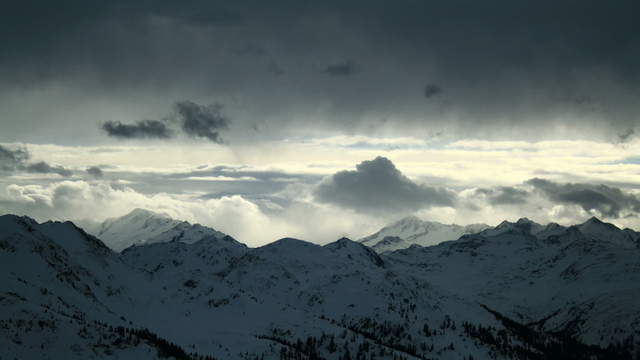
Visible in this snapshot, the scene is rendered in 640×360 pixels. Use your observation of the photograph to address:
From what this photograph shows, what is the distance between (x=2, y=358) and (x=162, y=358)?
167 ft

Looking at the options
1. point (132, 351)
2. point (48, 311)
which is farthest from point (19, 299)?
point (132, 351)

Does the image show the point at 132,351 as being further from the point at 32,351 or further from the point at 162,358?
the point at 32,351

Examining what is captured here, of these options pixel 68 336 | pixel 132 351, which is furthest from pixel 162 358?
pixel 68 336

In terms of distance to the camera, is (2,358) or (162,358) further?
(162,358)

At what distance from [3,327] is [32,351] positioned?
12.3 metres

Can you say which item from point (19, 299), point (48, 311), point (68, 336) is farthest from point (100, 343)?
point (19, 299)

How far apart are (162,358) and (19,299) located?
56.2 meters

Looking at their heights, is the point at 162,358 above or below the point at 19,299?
below

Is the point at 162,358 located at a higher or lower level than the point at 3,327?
lower

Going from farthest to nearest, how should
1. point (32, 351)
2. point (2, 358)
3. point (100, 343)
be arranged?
point (100, 343), point (32, 351), point (2, 358)

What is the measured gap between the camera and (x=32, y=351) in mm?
177000

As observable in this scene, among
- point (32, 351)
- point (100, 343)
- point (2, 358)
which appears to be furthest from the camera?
point (100, 343)

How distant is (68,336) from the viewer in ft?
612

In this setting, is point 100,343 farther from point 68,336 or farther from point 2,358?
point 2,358
